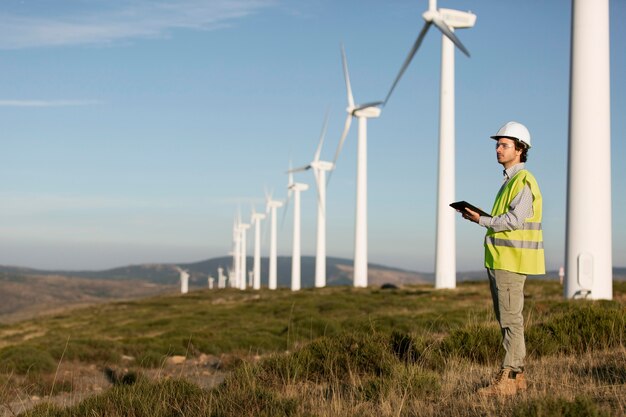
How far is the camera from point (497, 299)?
937 cm

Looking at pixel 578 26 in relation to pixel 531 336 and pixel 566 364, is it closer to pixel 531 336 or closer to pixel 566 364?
pixel 531 336

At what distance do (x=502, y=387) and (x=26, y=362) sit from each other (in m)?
18.1

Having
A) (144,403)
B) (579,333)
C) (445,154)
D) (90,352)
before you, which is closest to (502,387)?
(144,403)

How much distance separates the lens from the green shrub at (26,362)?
22.9 meters

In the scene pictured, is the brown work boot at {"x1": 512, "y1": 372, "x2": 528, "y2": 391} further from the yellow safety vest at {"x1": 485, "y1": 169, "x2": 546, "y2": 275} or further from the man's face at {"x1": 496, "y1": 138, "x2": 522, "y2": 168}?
the man's face at {"x1": 496, "y1": 138, "x2": 522, "y2": 168}

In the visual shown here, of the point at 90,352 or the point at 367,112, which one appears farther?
the point at 367,112

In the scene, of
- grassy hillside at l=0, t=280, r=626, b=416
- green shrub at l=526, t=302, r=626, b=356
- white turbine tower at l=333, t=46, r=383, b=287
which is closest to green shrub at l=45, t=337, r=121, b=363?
grassy hillside at l=0, t=280, r=626, b=416

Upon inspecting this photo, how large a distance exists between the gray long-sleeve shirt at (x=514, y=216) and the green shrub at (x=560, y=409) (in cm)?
220

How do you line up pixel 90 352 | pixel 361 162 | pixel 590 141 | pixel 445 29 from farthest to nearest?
pixel 361 162
pixel 445 29
pixel 90 352
pixel 590 141

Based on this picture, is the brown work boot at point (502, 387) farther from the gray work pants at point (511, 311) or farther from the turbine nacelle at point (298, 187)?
the turbine nacelle at point (298, 187)

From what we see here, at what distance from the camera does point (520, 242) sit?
362 inches

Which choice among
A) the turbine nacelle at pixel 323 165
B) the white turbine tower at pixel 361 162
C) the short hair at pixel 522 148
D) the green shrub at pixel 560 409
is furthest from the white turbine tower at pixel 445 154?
the turbine nacelle at pixel 323 165

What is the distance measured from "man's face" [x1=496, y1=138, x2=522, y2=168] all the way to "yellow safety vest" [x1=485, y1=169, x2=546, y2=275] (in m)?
0.21

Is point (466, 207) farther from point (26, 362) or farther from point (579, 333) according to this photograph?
point (26, 362)
